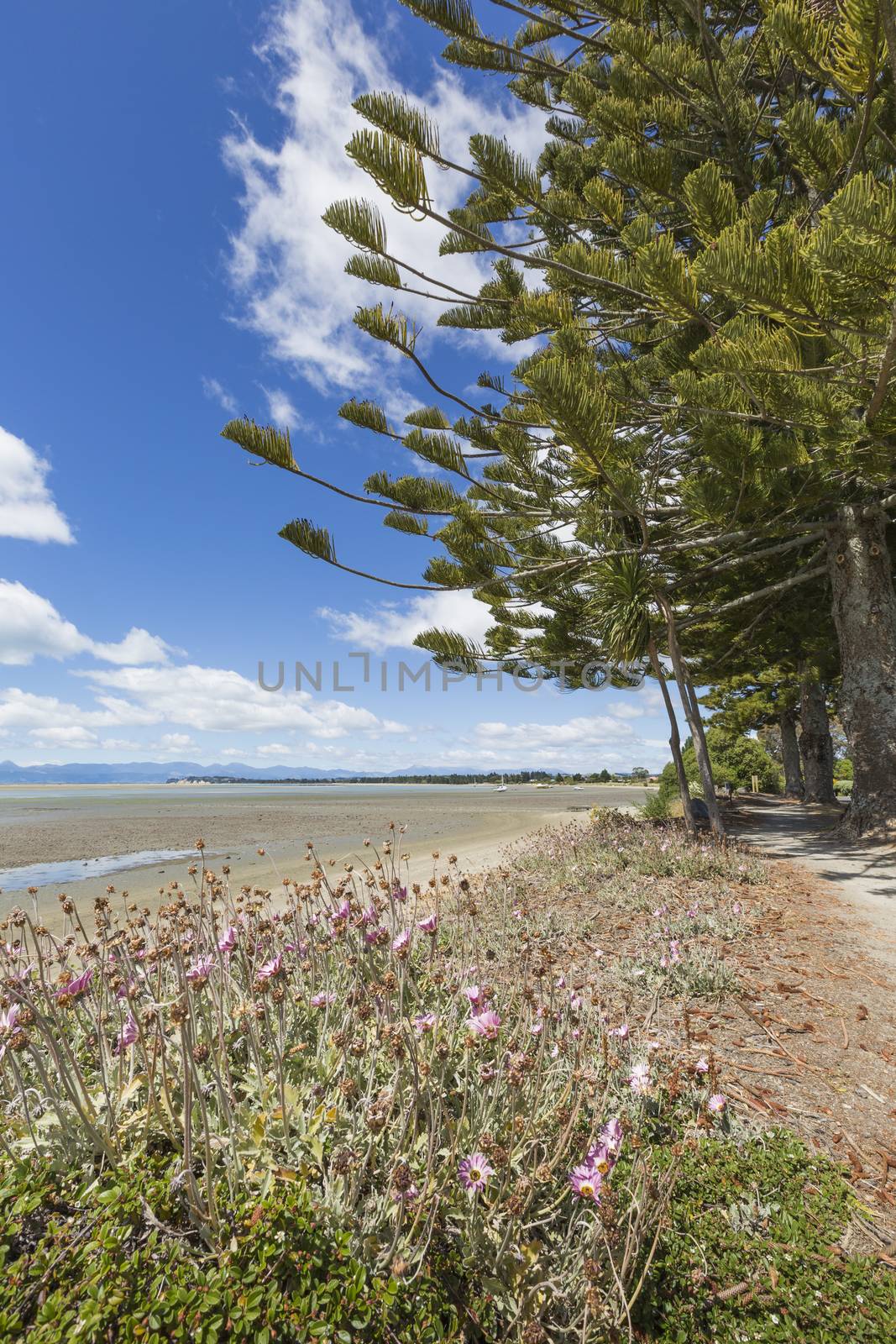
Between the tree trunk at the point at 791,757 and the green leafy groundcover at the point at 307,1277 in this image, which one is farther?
the tree trunk at the point at 791,757

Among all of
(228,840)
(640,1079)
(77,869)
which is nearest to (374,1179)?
(640,1079)

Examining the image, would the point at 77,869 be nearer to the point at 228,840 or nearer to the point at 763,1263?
the point at 228,840

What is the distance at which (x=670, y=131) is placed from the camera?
6703mm

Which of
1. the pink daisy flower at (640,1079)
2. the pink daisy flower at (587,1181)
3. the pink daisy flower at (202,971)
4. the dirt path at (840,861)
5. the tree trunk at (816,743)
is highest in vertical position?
the tree trunk at (816,743)

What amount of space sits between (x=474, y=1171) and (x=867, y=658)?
29.3ft

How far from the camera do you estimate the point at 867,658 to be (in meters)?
8.20

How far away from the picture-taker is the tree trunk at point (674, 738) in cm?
804

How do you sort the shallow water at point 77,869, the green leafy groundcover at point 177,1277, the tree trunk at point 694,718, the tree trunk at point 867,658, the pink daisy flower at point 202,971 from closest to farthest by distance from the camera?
the green leafy groundcover at point 177,1277 < the pink daisy flower at point 202,971 < the tree trunk at point 694,718 < the tree trunk at point 867,658 < the shallow water at point 77,869

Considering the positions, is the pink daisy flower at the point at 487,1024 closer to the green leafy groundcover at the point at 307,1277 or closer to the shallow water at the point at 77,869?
the green leafy groundcover at the point at 307,1277

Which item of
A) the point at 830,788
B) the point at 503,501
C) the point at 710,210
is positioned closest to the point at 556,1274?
the point at 710,210

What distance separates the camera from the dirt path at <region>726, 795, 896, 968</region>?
4.84 metres

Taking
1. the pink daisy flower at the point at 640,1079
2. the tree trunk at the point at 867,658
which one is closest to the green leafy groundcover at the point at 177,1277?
the pink daisy flower at the point at 640,1079

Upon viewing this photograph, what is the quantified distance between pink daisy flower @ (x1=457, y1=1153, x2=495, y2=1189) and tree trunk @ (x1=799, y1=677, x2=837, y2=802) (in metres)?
16.1

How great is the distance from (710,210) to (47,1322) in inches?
255
